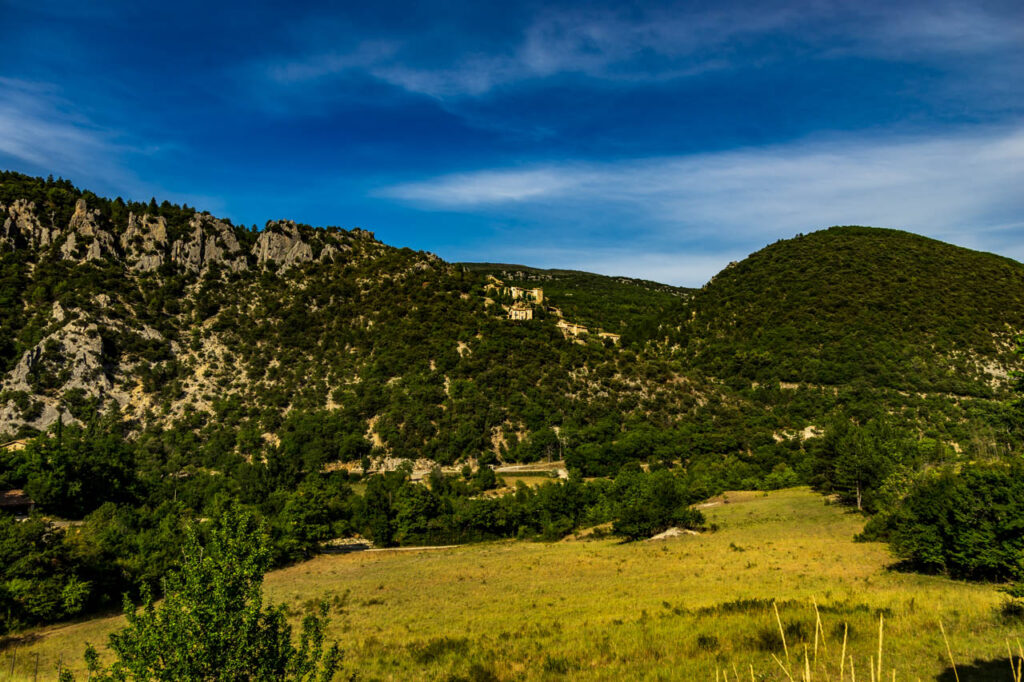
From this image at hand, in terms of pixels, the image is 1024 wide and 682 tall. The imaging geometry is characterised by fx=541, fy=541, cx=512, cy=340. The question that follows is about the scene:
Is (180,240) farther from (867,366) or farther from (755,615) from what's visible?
(867,366)

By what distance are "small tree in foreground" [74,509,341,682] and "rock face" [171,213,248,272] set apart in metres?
119

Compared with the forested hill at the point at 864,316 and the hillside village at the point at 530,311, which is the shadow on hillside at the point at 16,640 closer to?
the hillside village at the point at 530,311

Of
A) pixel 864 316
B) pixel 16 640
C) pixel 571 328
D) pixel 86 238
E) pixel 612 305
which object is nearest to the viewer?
pixel 16 640

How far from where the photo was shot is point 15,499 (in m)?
46.5

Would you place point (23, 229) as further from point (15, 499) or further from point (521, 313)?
point (521, 313)

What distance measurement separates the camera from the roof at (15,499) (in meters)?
45.4

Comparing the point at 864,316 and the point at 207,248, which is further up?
the point at 207,248

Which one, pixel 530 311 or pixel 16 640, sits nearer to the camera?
pixel 16 640

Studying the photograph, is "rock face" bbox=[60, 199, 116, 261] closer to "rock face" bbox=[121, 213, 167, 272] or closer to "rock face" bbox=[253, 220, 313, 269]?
"rock face" bbox=[121, 213, 167, 272]

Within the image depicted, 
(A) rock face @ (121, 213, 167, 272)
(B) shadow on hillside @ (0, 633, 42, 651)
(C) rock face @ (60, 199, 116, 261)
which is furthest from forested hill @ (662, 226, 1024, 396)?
(C) rock face @ (60, 199, 116, 261)

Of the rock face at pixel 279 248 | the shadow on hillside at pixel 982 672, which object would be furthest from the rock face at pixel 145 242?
the shadow on hillside at pixel 982 672

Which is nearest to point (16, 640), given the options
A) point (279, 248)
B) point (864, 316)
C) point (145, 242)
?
point (279, 248)

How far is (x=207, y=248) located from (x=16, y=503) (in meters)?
81.1

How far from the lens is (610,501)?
185 ft
